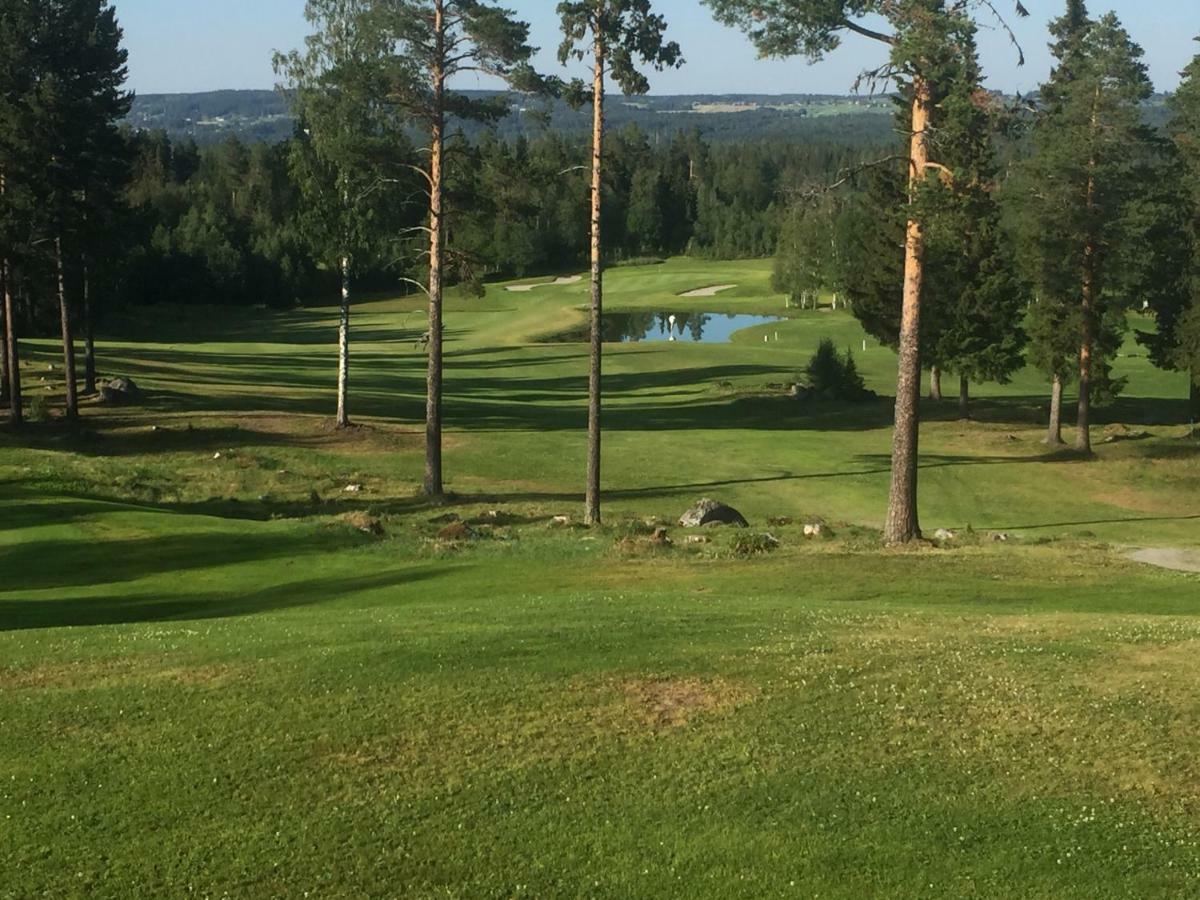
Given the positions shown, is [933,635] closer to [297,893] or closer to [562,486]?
[297,893]

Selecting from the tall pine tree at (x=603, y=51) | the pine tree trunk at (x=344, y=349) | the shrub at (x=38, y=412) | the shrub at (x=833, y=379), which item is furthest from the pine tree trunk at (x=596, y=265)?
the shrub at (x=833, y=379)

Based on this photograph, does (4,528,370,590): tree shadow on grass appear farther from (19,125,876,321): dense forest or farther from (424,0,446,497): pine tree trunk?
(19,125,876,321): dense forest

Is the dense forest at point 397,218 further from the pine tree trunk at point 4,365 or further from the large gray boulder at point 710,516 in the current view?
the large gray boulder at point 710,516

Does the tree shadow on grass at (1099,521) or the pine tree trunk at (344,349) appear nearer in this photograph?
the tree shadow on grass at (1099,521)

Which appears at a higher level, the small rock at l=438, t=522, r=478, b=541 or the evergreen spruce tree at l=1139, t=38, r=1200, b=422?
the evergreen spruce tree at l=1139, t=38, r=1200, b=422

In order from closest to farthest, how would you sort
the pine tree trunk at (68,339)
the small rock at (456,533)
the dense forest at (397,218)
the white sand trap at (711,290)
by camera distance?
the small rock at (456,533) → the dense forest at (397,218) → the pine tree trunk at (68,339) → the white sand trap at (711,290)

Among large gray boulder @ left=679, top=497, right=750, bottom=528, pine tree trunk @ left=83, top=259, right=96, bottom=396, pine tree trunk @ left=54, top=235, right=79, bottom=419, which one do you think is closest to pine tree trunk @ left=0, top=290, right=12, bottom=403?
pine tree trunk @ left=54, top=235, right=79, bottom=419

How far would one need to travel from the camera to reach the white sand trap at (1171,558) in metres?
23.1

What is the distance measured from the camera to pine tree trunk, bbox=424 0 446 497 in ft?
102

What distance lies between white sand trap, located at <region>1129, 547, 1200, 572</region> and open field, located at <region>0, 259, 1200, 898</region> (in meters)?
0.66

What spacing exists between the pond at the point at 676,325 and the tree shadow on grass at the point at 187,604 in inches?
3041

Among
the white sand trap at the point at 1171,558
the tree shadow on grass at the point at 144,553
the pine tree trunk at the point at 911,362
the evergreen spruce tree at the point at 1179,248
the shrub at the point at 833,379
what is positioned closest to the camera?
the tree shadow on grass at the point at 144,553

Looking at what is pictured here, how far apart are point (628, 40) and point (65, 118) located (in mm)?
21624

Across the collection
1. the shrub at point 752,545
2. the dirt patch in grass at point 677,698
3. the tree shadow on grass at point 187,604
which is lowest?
the tree shadow on grass at point 187,604
